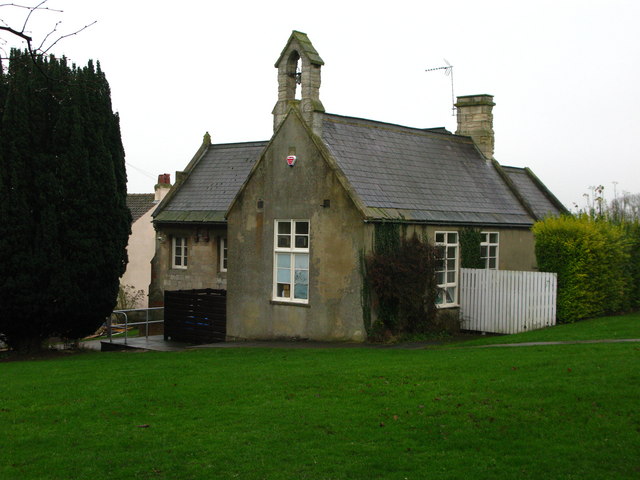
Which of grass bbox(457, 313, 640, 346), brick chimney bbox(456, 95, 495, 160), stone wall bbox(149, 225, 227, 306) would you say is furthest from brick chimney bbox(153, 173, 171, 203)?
grass bbox(457, 313, 640, 346)

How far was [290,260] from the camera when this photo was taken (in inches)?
873

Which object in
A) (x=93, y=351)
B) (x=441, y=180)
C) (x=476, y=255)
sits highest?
(x=441, y=180)

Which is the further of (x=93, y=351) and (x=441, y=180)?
(x=441, y=180)

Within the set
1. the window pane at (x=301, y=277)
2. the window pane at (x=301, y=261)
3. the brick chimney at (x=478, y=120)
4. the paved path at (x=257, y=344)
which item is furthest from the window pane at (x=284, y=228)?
the brick chimney at (x=478, y=120)

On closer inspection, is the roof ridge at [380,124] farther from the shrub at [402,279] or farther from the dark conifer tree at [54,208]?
the dark conifer tree at [54,208]

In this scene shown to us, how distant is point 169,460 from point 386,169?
590 inches

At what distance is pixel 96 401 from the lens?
40.7ft

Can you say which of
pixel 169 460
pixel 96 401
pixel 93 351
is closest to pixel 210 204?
pixel 93 351

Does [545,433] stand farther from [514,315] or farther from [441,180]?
[441,180]

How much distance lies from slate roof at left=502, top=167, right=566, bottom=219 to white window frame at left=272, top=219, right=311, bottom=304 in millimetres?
10177

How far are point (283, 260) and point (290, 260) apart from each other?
1.04 ft

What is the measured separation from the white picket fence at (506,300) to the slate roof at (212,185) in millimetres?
12943

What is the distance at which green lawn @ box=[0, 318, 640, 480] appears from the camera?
8844mm

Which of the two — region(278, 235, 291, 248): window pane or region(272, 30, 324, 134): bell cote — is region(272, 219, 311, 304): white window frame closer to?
region(278, 235, 291, 248): window pane
